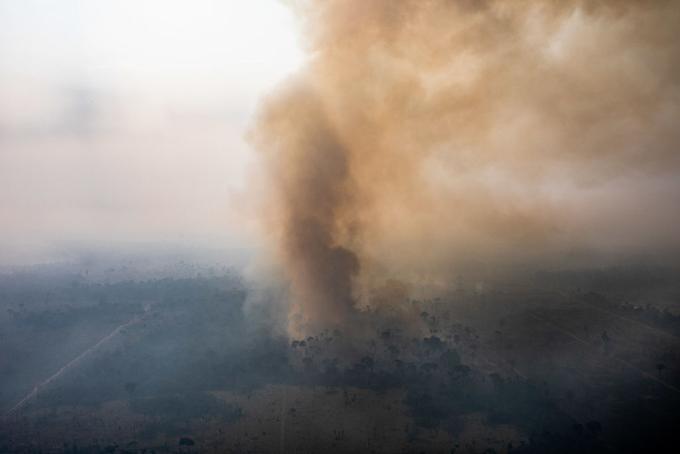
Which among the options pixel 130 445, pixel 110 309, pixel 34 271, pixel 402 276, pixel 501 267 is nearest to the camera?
pixel 130 445

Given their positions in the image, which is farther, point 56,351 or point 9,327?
point 9,327

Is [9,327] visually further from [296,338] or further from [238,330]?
[296,338]

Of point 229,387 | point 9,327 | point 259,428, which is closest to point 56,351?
point 9,327

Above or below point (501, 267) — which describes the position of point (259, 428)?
below

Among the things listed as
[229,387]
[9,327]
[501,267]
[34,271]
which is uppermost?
[34,271]

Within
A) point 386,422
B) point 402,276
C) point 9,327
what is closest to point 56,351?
point 9,327

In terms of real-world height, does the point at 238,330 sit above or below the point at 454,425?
above

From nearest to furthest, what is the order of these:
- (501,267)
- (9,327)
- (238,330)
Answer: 1. (238,330)
2. (9,327)
3. (501,267)

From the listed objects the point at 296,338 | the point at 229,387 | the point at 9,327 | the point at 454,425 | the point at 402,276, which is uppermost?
the point at 402,276

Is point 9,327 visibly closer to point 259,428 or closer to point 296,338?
point 296,338
